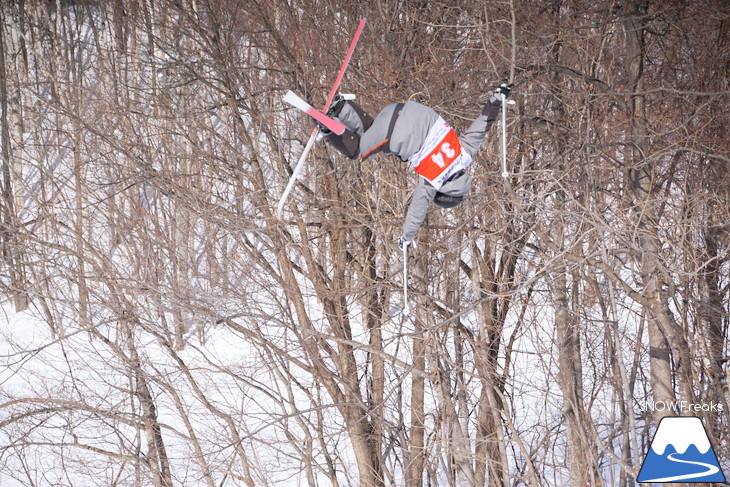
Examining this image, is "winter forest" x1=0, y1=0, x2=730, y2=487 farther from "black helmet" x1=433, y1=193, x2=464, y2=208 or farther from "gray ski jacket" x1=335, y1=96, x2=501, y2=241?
"gray ski jacket" x1=335, y1=96, x2=501, y2=241

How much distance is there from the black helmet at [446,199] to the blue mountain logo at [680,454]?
169 inches

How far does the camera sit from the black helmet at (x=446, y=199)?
14.6 feet

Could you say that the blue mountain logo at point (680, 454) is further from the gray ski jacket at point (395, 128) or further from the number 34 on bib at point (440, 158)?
the gray ski jacket at point (395, 128)

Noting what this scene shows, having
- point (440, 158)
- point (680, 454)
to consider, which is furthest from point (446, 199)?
point (680, 454)

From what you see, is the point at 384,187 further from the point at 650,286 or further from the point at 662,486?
the point at 662,486

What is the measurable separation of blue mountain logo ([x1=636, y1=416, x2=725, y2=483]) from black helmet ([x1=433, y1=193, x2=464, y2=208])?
430cm

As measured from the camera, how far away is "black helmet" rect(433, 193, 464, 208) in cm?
446

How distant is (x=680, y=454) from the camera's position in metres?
7.59

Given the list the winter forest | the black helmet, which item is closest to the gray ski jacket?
the black helmet

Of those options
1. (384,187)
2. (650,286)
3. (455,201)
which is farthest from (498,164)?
(455,201)

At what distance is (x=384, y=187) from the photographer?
7184 mm

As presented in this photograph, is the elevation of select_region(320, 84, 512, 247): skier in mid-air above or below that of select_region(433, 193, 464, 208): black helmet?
above

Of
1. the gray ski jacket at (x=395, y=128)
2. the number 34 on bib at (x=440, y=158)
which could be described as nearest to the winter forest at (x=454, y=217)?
the number 34 on bib at (x=440, y=158)

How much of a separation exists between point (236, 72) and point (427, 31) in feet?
7.43
